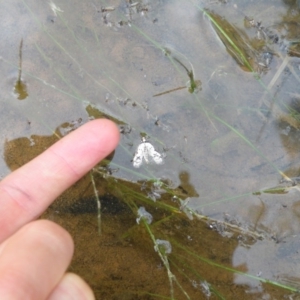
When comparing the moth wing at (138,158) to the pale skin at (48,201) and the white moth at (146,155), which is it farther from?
the pale skin at (48,201)

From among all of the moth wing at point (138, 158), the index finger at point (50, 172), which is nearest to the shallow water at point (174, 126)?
the moth wing at point (138, 158)

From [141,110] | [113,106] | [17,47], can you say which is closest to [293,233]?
[141,110]

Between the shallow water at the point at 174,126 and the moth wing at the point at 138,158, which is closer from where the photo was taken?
the shallow water at the point at 174,126

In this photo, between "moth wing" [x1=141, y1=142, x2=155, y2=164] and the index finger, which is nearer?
the index finger

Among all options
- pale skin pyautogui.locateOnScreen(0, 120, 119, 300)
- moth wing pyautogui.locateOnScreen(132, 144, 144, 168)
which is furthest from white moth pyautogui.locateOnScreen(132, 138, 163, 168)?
pale skin pyautogui.locateOnScreen(0, 120, 119, 300)

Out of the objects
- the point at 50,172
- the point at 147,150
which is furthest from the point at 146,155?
the point at 50,172

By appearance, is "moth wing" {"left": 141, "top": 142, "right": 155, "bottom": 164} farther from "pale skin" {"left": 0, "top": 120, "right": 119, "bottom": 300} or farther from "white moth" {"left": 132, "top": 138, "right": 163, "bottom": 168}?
"pale skin" {"left": 0, "top": 120, "right": 119, "bottom": 300}

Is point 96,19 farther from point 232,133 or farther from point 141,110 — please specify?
point 232,133

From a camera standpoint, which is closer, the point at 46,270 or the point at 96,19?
the point at 46,270

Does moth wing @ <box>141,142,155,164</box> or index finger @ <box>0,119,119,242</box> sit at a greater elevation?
index finger @ <box>0,119,119,242</box>
